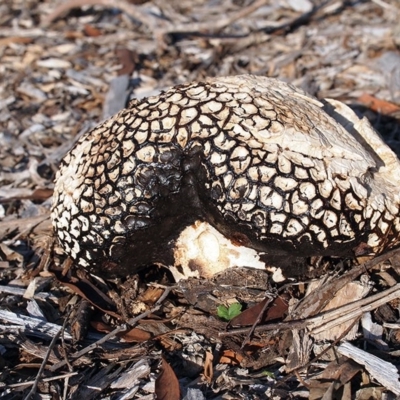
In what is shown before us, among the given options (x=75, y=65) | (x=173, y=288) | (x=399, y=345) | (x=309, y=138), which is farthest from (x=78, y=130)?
(x=399, y=345)

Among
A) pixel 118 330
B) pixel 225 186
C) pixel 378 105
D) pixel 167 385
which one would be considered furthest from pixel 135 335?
pixel 378 105

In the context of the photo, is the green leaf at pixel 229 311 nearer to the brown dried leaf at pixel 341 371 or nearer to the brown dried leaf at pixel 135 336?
the brown dried leaf at pixel 135 336

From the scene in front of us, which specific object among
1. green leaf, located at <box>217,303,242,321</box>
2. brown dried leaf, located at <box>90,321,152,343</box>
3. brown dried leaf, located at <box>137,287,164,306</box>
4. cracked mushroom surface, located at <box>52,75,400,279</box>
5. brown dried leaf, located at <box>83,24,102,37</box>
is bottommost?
brown dried leaf, located at <box>83,24,102,37</box>

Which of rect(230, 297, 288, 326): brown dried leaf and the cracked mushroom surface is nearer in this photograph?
the cracked mushroom surface

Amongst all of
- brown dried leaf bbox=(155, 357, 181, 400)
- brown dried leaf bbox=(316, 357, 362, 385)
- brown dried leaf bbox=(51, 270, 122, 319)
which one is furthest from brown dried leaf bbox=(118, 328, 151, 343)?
brown dried leaf bbox=(316, 357, 362, 385)

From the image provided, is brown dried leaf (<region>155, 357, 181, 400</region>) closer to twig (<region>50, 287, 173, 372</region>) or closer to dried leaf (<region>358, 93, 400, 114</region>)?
twig (<region>50, 287, 173, 372</region>)

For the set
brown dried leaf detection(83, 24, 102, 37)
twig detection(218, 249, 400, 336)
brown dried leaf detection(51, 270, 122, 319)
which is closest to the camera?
twig detection(218, 249, 400, 336)

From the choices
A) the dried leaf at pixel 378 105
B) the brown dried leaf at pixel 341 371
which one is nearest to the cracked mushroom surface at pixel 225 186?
the brown dried leaf at pixel 341 371

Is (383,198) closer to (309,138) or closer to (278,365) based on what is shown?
(309,138)
